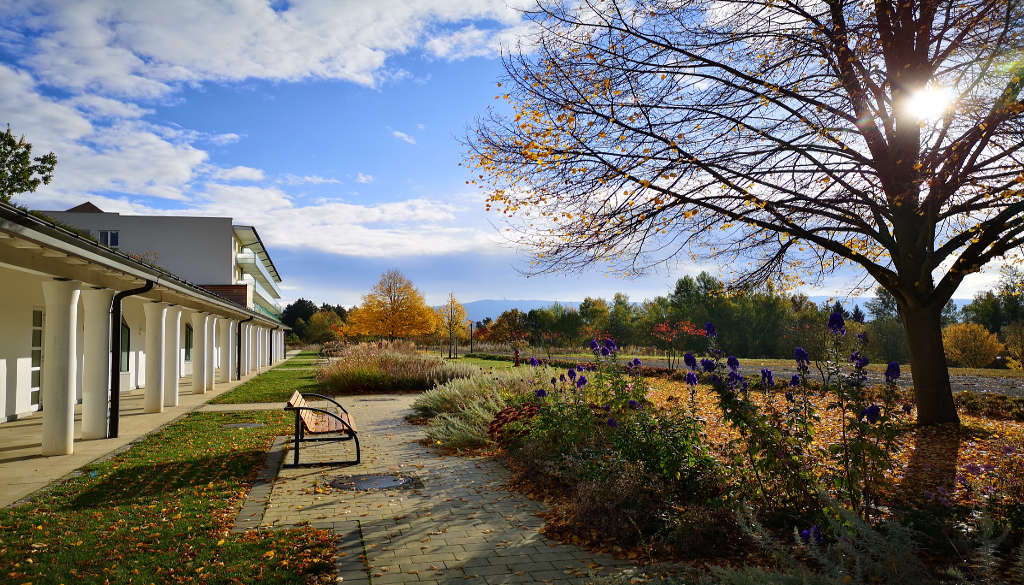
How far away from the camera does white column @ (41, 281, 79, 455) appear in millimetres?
7988

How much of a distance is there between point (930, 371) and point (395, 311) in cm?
4558

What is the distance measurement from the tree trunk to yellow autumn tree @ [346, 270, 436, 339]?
44918 mm

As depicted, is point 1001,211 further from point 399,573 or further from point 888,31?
point 399,573

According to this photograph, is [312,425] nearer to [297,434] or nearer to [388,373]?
[297,434]

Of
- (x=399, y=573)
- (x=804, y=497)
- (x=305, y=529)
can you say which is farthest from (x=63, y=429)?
(x=804, y=497)

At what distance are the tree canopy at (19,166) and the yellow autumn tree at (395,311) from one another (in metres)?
25.0

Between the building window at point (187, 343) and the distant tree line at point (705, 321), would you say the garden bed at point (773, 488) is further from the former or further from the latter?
the distant tree line at point (705, 321)

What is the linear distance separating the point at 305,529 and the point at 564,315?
2236 inches

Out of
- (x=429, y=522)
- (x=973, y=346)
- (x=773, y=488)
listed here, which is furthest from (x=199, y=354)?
(x=973, y=346)

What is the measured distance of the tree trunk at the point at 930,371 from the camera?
8.74 meters

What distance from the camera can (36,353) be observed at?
1236 centimetres

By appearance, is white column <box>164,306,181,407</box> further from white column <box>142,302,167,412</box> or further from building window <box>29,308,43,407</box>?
building window <box>29,308,43,407</box>

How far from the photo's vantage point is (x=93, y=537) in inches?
188

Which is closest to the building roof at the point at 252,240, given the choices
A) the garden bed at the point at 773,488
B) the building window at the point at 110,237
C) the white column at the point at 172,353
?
the building window at the point at 110,237
